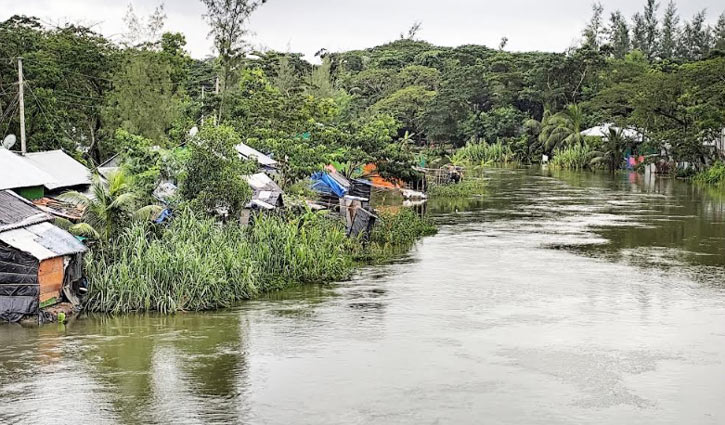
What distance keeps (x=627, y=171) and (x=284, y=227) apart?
34.8 metres

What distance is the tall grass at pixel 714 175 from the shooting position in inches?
1495

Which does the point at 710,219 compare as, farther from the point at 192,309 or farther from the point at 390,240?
the point at 192,309

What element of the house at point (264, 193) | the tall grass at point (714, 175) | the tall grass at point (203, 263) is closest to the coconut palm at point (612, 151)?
the tall grass at point (714, 175)

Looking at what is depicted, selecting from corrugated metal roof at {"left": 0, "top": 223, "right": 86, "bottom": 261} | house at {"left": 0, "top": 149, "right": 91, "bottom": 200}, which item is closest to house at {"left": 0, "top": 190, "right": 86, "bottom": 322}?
corrugated metal roof at {"left": 0, "top": 223, "right": 86, "bottom": 261}

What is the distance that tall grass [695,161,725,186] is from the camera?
38.0 meters

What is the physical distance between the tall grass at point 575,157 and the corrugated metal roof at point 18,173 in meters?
38.8

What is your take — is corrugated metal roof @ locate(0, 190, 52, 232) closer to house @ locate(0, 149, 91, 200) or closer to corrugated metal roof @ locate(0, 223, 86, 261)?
corrugated metal roof @ locate(0, 223, 86, 261)

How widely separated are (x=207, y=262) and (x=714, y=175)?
98.1ft

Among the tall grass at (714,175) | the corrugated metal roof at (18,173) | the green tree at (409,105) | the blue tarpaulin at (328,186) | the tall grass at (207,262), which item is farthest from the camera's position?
the green tree at (409,105)

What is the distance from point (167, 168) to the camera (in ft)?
55.4

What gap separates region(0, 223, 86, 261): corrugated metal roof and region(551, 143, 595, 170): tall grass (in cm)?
4072

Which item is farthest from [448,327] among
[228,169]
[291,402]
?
[228,169]

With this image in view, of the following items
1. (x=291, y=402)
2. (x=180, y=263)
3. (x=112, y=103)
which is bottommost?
(x=291, y=402)

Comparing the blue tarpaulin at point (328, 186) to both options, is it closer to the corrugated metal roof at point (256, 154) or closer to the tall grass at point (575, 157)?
the corrugated metal roof at point (256, 154)
